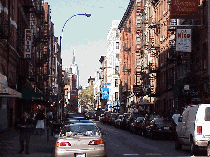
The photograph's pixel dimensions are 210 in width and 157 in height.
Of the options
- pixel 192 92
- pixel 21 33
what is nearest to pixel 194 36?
pixel 192 92

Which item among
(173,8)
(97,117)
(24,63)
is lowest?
(97,117)

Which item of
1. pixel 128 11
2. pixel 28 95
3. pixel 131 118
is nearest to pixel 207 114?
pixel 28 95

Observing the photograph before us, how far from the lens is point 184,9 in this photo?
119 feet

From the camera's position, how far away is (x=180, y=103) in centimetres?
5025

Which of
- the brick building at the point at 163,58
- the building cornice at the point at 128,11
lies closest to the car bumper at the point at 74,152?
the brick building at the point at 163,58

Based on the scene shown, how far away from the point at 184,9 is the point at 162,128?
1036 cm

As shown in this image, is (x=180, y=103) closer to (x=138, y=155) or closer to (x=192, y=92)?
(x=192, y=92)

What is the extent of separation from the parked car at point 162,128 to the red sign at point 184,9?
8905mm

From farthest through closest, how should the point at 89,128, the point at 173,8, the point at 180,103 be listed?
the point at 180,103 → the point at 173,8 → the point at 89,128

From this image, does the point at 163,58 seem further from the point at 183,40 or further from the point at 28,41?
the point at 28,41

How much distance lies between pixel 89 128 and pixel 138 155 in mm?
4276

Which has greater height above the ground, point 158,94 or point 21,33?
point 21,33

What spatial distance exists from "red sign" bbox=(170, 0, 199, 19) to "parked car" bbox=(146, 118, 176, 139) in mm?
8905

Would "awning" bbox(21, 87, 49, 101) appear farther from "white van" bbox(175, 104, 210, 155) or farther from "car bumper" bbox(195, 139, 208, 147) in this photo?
"car bumper" bbox(195, 139, 208, 147)
